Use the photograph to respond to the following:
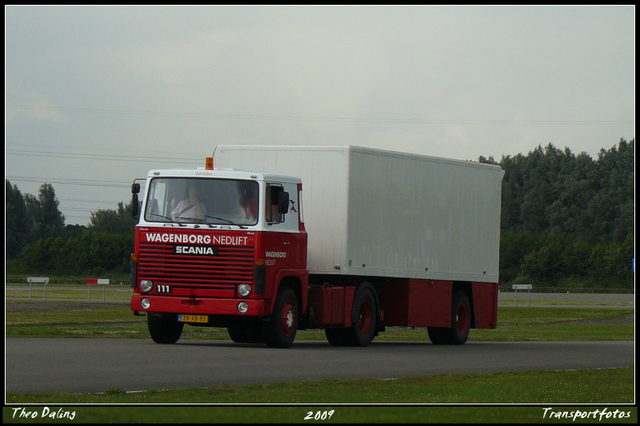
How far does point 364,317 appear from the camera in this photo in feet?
75.5

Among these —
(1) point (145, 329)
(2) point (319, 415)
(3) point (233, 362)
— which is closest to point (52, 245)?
(1) point (145, 329)

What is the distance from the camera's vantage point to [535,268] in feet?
291

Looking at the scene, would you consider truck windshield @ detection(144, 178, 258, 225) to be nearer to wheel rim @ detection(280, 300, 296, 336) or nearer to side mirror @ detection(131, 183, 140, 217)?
side mirror @ detection(131, 183, 140, 217)

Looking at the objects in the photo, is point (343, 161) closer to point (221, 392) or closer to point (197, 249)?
point (197, 249)

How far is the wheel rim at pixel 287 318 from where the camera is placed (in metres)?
20.6

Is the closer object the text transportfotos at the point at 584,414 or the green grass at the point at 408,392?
the text transportfotos at the point at 584,414

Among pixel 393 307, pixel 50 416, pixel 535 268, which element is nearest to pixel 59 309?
pixel 393 307

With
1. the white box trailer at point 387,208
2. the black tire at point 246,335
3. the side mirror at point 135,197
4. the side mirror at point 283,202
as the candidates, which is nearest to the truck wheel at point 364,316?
the white box trailer at point 387,208

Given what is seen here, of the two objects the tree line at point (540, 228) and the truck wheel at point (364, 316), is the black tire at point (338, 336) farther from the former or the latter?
the tree line at point (540, 228)

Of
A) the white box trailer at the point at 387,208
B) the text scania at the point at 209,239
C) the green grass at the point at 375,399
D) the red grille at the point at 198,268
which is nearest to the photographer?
the green grass at the point at 375,399

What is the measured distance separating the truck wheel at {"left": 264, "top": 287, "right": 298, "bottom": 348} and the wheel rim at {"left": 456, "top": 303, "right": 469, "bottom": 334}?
5780mm

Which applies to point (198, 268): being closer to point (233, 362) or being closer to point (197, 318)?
point (197, 318)

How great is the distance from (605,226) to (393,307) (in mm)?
78139

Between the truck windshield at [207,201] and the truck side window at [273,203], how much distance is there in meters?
0.23
